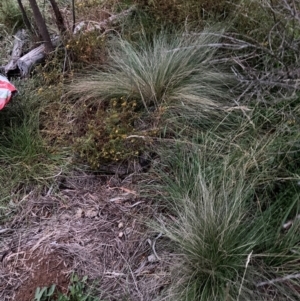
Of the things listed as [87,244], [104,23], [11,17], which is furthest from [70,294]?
[11,17]

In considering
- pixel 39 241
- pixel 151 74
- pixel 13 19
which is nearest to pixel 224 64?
pixel 151 74

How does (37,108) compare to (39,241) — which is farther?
(37,108)

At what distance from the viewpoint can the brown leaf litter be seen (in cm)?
217

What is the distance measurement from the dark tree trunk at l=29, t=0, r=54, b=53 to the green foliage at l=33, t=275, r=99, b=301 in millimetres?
1856

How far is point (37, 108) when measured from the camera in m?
3.03

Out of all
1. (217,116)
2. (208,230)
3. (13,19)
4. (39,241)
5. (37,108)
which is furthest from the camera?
(13,19)

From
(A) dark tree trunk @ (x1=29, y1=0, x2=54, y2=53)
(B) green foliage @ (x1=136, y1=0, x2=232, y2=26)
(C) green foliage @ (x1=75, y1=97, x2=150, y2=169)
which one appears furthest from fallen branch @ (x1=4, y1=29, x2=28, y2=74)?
(B) green foliage @ (x1=136, y1=0, x2=232, y2=26)

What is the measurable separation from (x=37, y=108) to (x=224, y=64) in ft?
4.03

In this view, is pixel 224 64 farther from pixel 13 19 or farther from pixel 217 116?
pixel 13 19

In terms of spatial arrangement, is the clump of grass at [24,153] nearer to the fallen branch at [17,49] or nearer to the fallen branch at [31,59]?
the fallen branch at [31,59]

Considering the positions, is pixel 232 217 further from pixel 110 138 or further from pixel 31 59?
pixel 31 59

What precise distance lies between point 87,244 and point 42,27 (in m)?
1.71

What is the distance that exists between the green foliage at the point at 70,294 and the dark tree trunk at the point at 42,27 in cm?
186

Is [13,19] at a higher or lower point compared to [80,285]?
higher
